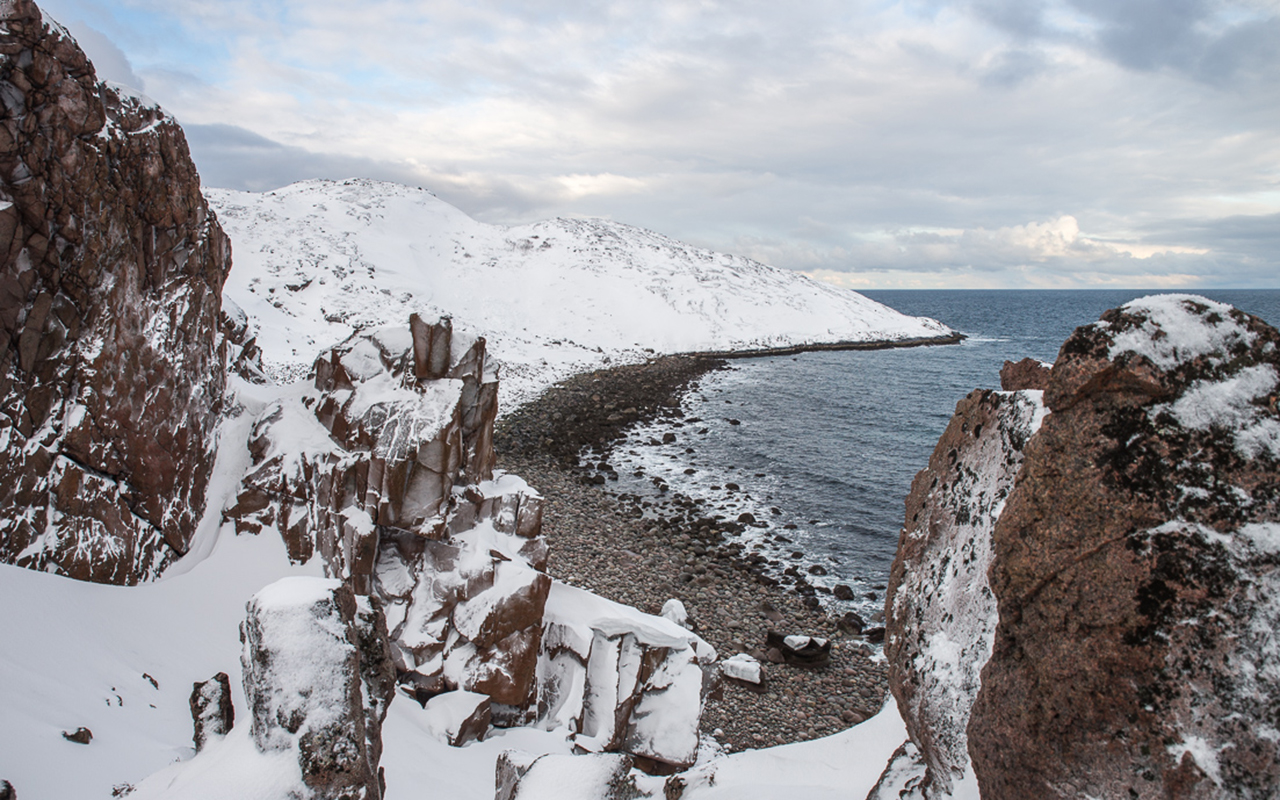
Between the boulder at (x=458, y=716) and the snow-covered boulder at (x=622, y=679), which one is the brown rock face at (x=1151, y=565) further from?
the boulder at (x=458, y=716)

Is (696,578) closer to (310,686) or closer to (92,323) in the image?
(92,323)

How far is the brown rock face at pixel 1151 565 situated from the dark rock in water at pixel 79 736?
906 cm

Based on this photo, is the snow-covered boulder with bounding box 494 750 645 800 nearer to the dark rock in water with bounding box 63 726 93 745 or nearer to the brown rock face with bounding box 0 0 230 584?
the dark rock in water with bounding box 63 726 93 745

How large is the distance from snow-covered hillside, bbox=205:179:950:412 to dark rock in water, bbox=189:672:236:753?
101 feet

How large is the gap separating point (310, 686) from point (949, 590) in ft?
20.0

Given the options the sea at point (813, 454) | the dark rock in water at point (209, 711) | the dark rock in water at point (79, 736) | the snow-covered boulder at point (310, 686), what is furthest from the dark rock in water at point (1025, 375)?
the dark rock in water at point (79, 736)

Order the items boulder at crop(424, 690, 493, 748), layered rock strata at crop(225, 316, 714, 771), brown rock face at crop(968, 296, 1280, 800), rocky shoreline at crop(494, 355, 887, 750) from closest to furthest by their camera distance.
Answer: brown rock face at crop(968, 296, 1280, 800), boulder at crop(424, 690, 493, 748), layered rock strata at crop(225, 316, 714, 771), rocky shoreline at crop(494, 355, 887, 750)

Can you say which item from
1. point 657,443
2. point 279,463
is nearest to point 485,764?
point 279,463

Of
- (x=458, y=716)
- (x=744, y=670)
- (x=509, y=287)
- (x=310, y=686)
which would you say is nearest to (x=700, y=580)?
(x=744, y=670)

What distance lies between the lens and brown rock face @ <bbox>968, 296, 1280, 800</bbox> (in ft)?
12.7

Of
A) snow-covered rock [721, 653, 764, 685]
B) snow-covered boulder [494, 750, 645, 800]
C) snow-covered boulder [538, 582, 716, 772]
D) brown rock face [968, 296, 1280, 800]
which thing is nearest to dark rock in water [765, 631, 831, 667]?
snow-covered rock [721, 653, 764, 685]

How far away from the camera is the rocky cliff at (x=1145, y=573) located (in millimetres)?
3865

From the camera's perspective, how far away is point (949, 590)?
6.87m

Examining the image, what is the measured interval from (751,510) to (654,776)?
18.6 meters
